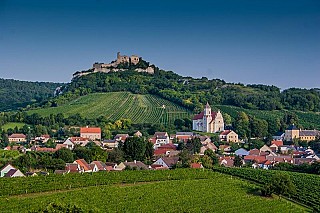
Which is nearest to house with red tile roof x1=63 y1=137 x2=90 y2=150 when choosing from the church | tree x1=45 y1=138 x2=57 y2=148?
tree x1=45 y1=138 x2=57 y2=148

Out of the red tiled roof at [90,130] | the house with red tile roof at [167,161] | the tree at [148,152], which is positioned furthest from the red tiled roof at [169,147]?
the red tiled roof at [90,130]

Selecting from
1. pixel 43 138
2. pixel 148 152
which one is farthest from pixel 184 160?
pixel 43 138

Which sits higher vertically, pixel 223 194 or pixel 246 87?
pixel 246 87

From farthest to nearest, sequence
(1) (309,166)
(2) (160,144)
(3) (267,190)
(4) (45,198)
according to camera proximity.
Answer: (2) (160,144) → (1) (309,166) → (3) (267,190) → (4) (45,198)

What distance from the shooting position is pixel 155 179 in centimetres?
4269

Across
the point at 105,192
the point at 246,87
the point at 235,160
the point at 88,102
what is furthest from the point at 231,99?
the point at 105,192

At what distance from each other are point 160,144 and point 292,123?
88.0ft

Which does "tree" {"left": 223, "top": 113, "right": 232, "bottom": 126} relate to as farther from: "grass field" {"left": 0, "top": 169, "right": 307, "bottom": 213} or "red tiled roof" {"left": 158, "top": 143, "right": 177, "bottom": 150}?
"grass field" {"left": 0, "top": 169, "right": 307, "bottom": 213}

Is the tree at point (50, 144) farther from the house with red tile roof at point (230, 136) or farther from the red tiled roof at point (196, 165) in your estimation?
the house with red tile roof at point (230, 136)

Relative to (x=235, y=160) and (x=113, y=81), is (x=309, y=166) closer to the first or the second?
(x=235, y=160)

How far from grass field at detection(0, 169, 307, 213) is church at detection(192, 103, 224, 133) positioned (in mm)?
48485

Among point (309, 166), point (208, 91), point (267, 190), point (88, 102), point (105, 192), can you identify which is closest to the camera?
point (105, 192)

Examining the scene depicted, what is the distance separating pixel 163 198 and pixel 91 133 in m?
46.1

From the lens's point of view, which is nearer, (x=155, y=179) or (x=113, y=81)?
(x=155, y=179)
